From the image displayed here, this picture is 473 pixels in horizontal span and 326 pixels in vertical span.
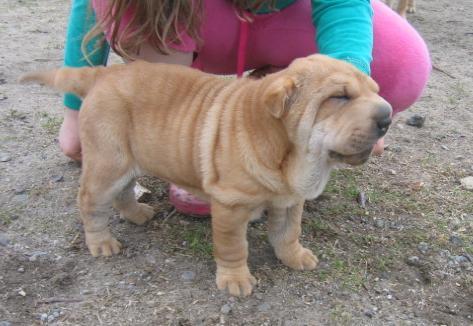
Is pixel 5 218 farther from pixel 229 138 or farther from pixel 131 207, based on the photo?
pixel 229 138

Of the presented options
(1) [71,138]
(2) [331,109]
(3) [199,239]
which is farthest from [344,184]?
(1) [71,138]

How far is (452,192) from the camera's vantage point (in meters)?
2.96

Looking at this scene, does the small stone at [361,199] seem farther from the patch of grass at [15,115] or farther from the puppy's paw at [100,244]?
the patch of grass at [15,115]

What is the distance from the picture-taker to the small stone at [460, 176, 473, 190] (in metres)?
3.01

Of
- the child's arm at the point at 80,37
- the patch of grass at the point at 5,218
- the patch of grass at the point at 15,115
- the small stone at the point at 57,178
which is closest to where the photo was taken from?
the patch of grass at the point at 5,218

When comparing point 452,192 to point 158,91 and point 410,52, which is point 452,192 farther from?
point 158,91

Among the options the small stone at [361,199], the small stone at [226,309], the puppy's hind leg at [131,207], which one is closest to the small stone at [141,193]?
the puppy's hind leg at [131,207]

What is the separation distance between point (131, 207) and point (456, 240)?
1441mm

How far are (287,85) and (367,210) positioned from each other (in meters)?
1.22

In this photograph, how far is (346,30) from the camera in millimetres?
2275

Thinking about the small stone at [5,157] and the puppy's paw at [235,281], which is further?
the small stone at [5,157]

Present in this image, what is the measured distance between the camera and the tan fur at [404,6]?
5.88m

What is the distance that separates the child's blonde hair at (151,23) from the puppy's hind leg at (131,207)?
584mm

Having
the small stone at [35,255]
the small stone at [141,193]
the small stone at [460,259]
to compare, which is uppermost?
the small stone at [460,259]
